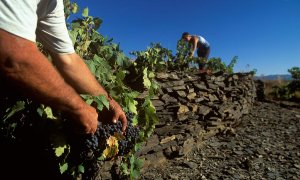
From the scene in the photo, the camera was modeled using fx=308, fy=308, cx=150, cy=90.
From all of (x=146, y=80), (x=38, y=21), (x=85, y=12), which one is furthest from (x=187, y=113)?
(x=38, y=21)

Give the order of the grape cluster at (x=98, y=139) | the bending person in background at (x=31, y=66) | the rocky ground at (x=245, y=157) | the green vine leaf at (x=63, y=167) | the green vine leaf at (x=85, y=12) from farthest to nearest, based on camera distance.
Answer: the rocky ground at (x=245, y=157)
the green vine leaf at (x=85, y=12)
the green vine leaf at (x=63, y=167)
the grape cluster at (x=98, y=139)
the bending person in background at (x=31, y=66)

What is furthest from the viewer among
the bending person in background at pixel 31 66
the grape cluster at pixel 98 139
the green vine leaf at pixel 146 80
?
the green vine leaf at pixel 146 80

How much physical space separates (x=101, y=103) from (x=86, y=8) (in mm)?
2826

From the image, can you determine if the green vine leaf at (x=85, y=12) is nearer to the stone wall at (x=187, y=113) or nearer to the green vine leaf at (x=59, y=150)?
the stone wall at (x=187, y=113)

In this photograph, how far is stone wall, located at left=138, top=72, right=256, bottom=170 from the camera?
5.40m

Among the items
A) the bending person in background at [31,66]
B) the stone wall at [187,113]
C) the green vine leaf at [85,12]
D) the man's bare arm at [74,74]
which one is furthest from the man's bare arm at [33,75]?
the green vine leaf at [85,12]

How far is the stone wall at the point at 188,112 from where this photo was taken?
5.40 metres

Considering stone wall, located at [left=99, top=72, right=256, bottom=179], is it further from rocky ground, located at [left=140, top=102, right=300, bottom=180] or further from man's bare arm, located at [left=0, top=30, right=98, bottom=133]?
man's bare arm, located at [left=0, top=30, right=98, bottom=133]

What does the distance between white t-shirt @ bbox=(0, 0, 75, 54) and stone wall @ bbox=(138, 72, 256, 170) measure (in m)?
2.84

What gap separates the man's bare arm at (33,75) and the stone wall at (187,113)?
2.50 meters

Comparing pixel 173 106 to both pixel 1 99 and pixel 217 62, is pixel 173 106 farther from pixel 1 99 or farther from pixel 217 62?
pixel 217 62

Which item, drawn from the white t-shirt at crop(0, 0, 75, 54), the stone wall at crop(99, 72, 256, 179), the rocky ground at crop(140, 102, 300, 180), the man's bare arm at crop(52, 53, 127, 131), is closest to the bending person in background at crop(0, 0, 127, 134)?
the white t-shirt at crop(0, 0, 75, 54)

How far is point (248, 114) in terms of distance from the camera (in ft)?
34.2

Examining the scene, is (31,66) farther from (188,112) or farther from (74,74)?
(188,112)
